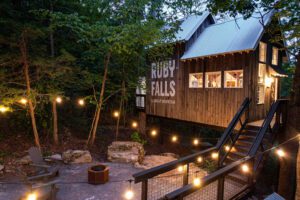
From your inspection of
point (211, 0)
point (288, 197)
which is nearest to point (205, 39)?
point (211, 0)

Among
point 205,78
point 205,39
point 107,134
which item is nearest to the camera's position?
point 205,78

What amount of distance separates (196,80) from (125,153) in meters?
4.81

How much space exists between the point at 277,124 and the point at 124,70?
735 centimetres

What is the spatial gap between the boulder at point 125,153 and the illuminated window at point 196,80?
4.00 m

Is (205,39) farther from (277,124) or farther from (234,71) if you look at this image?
(277,124)

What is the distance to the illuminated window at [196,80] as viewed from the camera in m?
9.25

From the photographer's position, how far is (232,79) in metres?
8.27

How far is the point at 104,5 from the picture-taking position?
7922 millimetres

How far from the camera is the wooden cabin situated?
25.3ft

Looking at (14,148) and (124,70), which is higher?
(124,70)

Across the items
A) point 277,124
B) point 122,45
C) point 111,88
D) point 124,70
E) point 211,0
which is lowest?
point 277,124

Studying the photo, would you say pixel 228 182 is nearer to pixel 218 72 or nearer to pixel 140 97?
pixel 218 72

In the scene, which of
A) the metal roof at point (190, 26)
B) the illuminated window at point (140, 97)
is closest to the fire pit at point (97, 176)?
the metal roof at point (190, 26)

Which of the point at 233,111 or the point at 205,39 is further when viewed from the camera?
the point at 205,39
